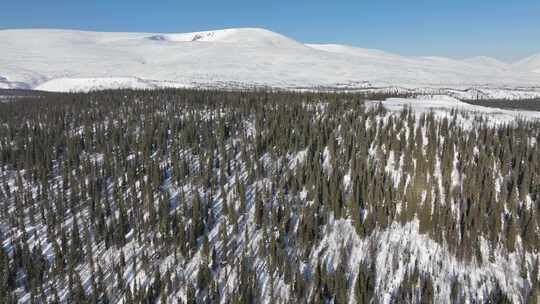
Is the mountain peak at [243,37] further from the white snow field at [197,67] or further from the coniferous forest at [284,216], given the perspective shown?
the coniferous forest at [284,216]

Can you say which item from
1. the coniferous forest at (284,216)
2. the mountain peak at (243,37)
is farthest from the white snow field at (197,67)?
the coniferous forest at (284,216)

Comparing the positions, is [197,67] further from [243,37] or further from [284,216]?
[284,216]

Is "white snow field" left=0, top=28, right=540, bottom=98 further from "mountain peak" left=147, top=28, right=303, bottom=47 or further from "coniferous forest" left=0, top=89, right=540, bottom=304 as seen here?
"coniferous forest" left=0, top=89, right=540, bottom=304

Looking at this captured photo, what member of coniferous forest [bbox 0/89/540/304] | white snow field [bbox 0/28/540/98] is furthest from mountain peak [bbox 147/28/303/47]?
coniferous forest [bbox 0/89/540/304]

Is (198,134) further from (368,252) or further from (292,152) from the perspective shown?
(368,252)

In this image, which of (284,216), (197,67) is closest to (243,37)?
(197,67)

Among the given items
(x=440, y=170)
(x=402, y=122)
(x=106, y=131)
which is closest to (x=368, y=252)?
(x=440, y=170)
